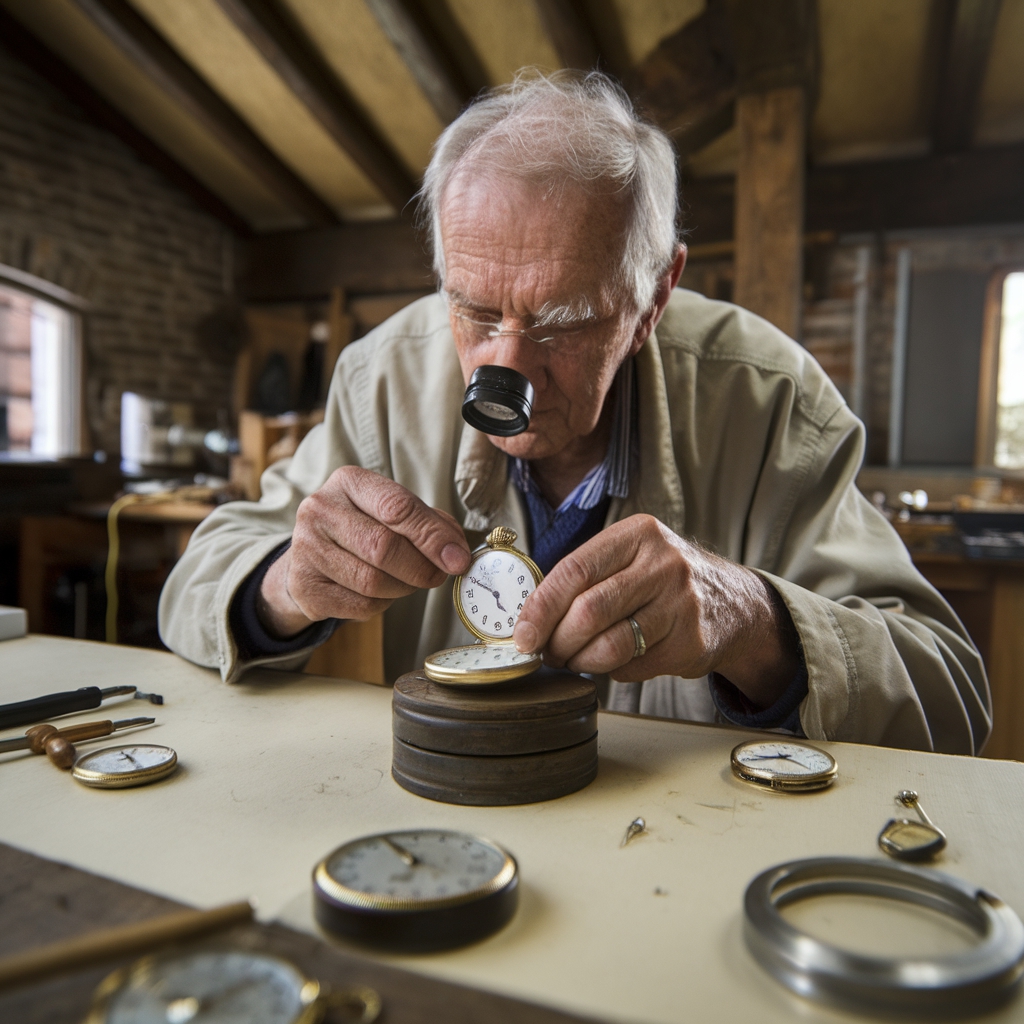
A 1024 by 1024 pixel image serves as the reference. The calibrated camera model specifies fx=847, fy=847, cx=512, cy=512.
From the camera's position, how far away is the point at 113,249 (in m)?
8.34

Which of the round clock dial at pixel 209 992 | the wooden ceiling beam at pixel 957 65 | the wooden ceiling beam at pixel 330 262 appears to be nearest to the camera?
the round clock dial at pixel 209 992

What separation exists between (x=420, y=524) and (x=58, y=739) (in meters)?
0.63

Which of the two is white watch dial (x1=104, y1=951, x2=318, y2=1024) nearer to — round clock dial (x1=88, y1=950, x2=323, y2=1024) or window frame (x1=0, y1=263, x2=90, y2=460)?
round clock dial (x1=88, y1=950, x2=323, y2=1024)

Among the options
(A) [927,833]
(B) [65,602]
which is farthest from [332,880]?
(B) [65,602]

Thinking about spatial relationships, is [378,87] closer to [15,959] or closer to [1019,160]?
[1019,160]

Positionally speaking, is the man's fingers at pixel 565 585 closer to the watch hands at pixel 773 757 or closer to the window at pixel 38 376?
the watch hands at pixel 773 757

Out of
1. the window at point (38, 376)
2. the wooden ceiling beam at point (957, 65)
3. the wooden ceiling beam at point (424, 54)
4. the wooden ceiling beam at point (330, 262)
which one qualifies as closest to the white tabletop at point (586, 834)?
the wooden ceiling beam at point (957, 65)

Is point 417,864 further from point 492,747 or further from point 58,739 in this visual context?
point 58,739

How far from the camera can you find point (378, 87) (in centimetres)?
718

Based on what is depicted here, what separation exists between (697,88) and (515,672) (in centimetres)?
543

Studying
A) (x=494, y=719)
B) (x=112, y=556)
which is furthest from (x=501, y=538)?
(x=112, y=556)

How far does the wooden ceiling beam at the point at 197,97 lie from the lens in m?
6.86

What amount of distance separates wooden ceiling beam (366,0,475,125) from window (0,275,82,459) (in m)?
3.93

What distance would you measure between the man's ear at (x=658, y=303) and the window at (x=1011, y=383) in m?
5.97
